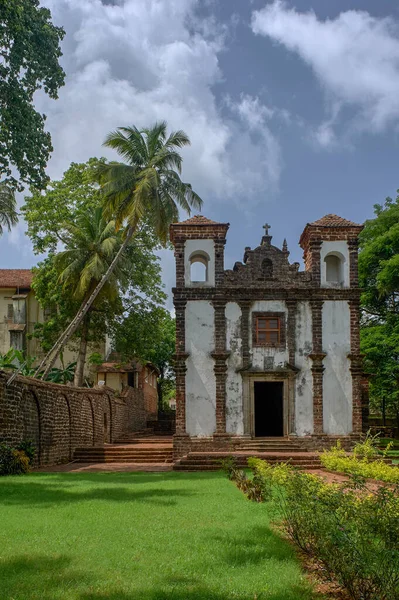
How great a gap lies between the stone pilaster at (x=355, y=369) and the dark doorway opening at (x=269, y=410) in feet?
14.9

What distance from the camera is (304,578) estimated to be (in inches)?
221

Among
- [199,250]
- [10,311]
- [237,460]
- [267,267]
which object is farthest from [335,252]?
[10,311]

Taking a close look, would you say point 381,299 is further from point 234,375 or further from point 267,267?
point 234,375

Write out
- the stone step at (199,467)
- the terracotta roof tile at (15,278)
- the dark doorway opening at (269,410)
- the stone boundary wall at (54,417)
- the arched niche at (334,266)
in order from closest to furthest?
1. the stone boundary wall at (54,417)
2. the stone step at (199,467)
3. the arched niche at (334,266)
4. the dark doorway opening at (269,410)
5. the terracotta roof tile at (15,278)

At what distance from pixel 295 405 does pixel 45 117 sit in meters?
12.3

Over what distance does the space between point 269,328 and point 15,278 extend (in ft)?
66.7

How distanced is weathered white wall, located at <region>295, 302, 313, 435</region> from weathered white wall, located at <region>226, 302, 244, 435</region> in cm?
188

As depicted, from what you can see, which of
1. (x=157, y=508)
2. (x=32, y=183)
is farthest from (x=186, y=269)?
(x=157, y=508)

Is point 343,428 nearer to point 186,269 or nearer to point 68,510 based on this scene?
point 186,269

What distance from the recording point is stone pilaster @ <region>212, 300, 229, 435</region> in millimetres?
20859

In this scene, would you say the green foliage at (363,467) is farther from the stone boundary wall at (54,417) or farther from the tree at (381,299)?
the tree at (381,299)

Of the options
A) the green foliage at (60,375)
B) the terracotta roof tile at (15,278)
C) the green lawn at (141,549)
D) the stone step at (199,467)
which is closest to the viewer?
the green lawn at (141,549)

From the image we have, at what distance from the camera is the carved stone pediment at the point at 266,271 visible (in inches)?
851

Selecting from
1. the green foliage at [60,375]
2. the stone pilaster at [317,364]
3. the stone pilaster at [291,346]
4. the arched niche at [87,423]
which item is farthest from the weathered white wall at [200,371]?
the green foliage at [60,375]
